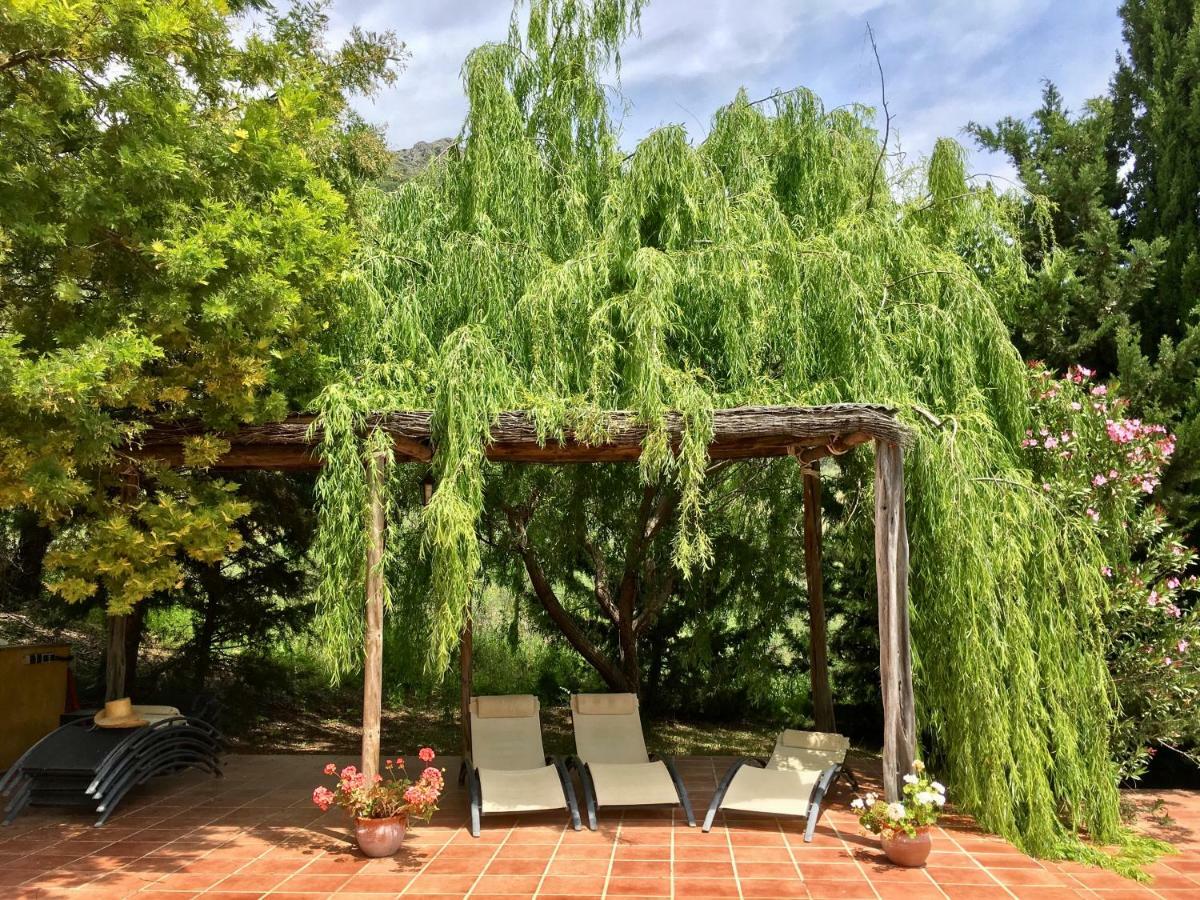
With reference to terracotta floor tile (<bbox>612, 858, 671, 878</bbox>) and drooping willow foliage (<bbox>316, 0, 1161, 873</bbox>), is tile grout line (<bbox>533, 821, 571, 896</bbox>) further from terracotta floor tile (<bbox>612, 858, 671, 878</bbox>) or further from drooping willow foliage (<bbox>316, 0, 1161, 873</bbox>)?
drooping willow foliage (<bbox>316, 0, 1161, 873</bbox>)

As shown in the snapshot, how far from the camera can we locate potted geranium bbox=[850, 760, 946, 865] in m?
5.11

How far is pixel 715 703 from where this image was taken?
1081 cm

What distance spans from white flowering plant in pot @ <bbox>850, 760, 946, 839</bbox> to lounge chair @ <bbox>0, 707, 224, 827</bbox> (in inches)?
198

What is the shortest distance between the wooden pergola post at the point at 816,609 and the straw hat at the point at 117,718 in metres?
5.42

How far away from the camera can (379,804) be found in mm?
5445

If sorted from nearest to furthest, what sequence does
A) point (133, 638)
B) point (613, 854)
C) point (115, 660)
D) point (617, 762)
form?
point (613, 854) → point (617, 762) → point (115, 660) → point (133, 638)

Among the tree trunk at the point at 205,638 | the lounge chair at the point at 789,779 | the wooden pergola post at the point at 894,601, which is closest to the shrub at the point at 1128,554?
the wooden pergola post at the point at 894,601

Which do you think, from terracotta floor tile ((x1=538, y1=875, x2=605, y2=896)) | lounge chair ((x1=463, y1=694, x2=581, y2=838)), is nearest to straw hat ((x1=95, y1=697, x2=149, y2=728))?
lounge chair ((x1=463, y1=694, x2=581, y2=838))

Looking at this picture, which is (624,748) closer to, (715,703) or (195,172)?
(715,703)

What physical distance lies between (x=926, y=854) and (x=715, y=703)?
5775mm

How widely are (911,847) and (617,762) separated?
2.35 m

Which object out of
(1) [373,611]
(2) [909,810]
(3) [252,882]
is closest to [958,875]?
(2) [909,810]

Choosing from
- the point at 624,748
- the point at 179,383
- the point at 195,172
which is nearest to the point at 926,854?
the point at 624,748

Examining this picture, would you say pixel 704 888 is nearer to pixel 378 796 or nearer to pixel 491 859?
pixel 491 859
